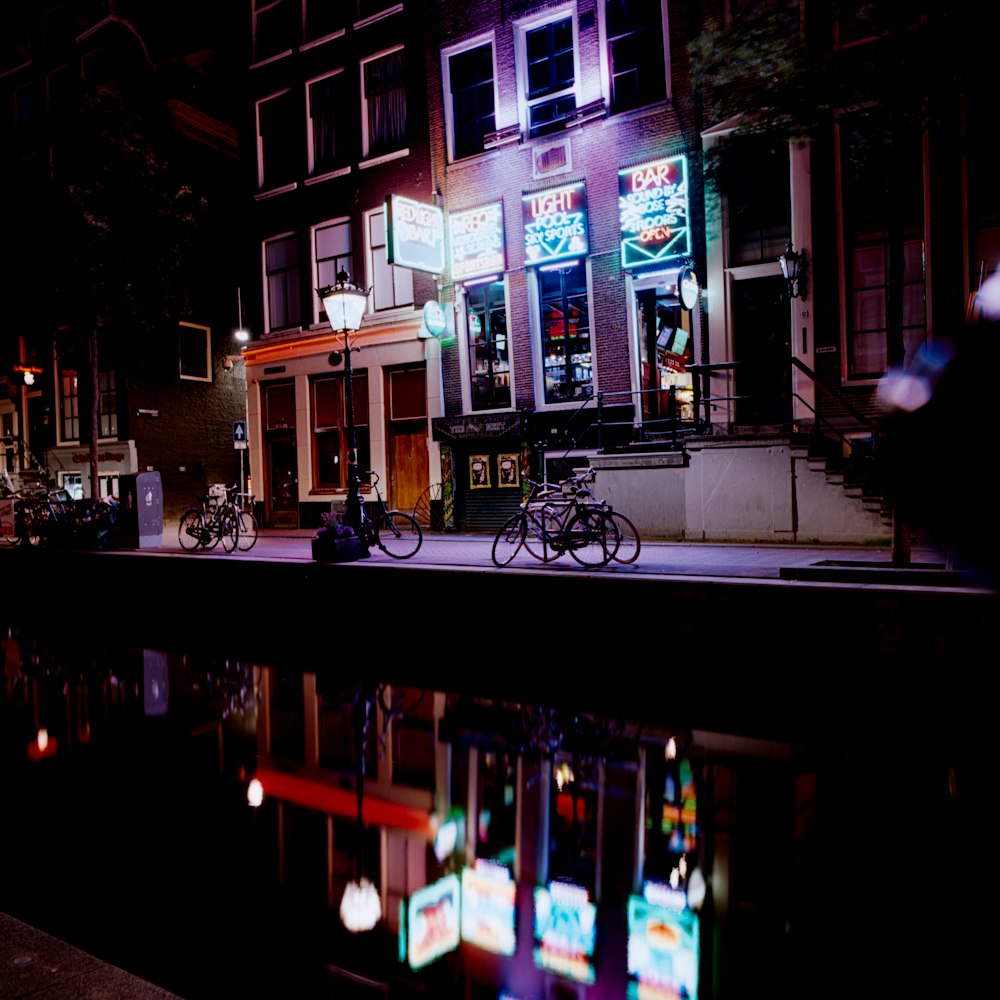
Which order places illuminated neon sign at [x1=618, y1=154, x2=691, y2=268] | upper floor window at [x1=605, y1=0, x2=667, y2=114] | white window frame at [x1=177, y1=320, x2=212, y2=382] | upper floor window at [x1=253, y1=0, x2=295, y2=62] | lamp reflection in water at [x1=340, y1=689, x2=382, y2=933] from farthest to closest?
white window frame at [x1=177, y1=320, x2=212, y2=382], upper floor window at [x1=253, y1=0, x2=295, y2=62], upper floor window at [x1=605, y1=0, x2=667, y2=114], illuminated neon sign at [x1=618, y1=154, x2=691, y2=268], lamp reflection in water at [x1=340, y1=689, x2=382, y2=933]

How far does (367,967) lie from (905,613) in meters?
5.49

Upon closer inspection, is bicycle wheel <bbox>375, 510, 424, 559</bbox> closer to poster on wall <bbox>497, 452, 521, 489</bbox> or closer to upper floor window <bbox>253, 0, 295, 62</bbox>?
poster on wall <bbox>497, 452, 521, 489</bbox>

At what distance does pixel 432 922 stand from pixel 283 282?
2015cm

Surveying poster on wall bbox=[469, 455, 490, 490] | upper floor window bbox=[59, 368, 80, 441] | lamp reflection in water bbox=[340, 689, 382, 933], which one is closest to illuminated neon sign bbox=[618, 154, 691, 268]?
poster on wall bbox=[469, 455, 490, 490]

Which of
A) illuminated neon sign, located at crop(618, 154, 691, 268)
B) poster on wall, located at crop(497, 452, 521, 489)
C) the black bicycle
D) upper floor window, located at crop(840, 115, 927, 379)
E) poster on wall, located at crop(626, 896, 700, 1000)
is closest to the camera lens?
poster on wall, located at crop(626, 896, 700, 1000)

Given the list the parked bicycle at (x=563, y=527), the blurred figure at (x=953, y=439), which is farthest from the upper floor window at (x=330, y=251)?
the blurred figure at (x=953, y=439)

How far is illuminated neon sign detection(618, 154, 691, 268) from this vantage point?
1461 centimetres

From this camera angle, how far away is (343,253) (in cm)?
2017

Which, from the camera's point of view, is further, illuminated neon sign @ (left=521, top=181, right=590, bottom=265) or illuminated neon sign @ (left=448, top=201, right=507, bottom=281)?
illuminated neon sign @ (left=448, top=201, right=507, bottom=281)

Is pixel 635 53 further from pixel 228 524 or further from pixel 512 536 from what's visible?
pixel 228 524

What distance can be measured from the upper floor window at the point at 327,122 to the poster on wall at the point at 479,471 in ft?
28.8

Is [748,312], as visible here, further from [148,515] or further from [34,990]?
[34,990]

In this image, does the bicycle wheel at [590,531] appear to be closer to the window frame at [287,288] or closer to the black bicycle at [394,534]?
the black bicycle at [394,534]

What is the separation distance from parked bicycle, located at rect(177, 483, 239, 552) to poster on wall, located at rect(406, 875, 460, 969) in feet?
34.9
